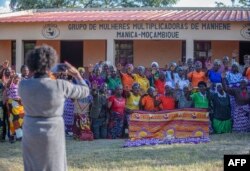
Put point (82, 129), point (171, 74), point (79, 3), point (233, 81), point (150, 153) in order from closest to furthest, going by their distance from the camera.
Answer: point (150, 153) < point (82, 129) < point (233, 81) < point (171, 74) < point (79, 3)

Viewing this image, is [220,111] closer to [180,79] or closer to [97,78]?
[180,79]

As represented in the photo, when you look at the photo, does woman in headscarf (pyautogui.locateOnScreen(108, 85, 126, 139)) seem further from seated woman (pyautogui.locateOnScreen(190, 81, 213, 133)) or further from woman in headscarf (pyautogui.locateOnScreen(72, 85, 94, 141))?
seated woman (pyautogui.locateOnScreen(190, 81, 213, 133))

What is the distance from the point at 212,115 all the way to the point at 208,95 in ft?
1.48

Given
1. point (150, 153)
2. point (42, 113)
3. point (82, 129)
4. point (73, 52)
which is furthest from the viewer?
point (73, 52)

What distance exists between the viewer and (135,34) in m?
16.6

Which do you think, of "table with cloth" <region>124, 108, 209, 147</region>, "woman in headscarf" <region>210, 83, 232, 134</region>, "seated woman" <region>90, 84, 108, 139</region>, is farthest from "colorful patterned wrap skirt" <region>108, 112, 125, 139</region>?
"woman in headscarf" <region>210, 83, 232, 134</region>

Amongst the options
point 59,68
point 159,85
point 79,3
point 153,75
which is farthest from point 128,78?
point 79,3

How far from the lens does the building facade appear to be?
52.6ft

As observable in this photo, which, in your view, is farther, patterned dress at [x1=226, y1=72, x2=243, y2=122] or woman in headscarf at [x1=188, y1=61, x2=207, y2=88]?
woman in headscarf at [x1=188, y1=61, x2=207, y2=88]

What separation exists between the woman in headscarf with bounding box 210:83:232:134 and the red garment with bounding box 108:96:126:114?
197 cm

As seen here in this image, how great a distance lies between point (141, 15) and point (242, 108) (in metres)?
7.83

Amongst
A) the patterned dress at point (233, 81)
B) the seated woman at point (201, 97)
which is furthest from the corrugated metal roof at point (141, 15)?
the seated woman at point (201, 97)

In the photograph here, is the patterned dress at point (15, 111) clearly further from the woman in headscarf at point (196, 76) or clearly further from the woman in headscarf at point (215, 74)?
the woman in headscarf at point (215, 74)

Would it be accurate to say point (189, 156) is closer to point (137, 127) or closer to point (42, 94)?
point (137, 127)
